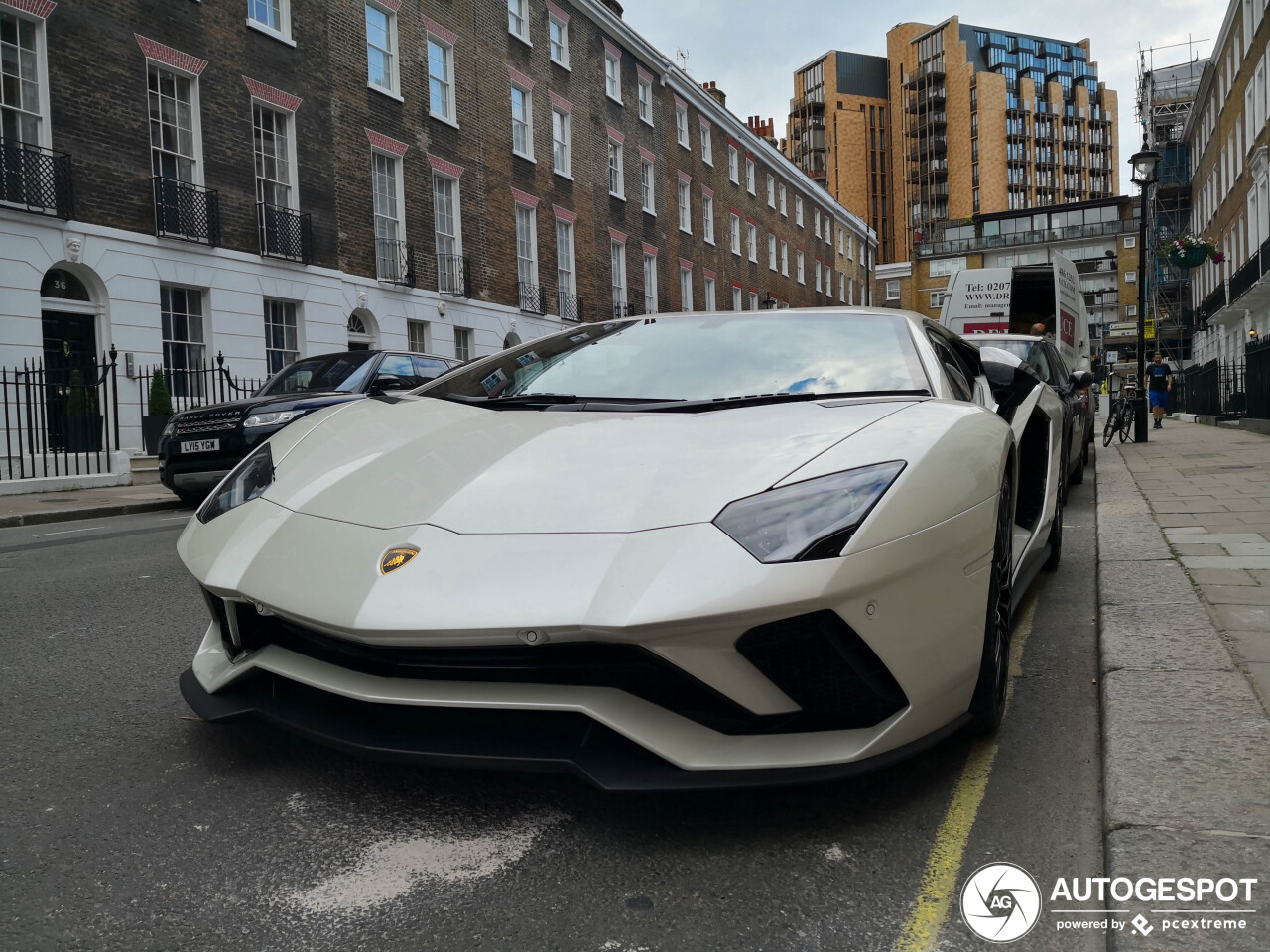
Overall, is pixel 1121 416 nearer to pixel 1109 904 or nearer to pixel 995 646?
pixel 995 646

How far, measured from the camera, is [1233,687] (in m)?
3.00

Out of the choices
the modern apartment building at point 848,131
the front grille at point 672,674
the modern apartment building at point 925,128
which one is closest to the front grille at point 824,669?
the front grille at point 672,674

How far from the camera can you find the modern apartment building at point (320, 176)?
14.4 metres

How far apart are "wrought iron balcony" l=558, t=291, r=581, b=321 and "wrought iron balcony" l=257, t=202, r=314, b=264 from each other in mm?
9587

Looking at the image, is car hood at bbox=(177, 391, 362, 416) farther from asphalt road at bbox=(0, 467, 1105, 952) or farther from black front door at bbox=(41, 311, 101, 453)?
asphalt road at bbox=(0, 467, 1105, 952)

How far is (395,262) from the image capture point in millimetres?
20953

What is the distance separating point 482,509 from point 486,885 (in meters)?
0.83

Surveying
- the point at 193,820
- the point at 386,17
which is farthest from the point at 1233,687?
the point at 386,17

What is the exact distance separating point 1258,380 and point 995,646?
18.7 m

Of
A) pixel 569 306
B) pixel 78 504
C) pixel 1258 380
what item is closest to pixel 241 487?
pixel 78 504

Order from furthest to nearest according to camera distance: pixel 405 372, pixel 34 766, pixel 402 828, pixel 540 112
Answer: pixel 540 112
pixel 405 372
pixel 34 766
pixel 402 828

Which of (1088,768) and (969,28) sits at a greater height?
(969,28)

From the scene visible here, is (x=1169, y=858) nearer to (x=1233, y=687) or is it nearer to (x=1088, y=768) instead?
(x=1088, y=768)

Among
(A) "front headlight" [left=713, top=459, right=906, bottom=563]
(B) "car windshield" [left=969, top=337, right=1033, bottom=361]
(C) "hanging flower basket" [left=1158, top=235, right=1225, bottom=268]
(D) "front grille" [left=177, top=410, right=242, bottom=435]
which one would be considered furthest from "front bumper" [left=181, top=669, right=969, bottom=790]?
(C) "hanging flower basket" [left=1158, top=235, right=1225, bottom=268]
